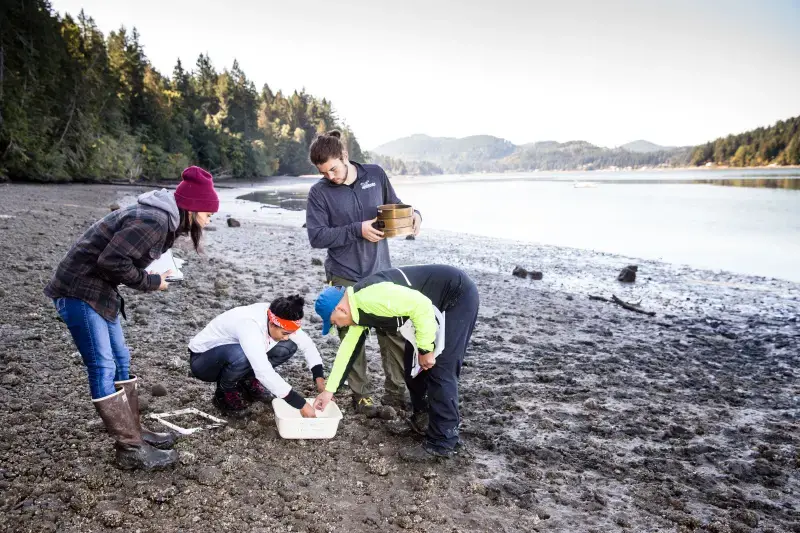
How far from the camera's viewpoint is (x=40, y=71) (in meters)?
31.4

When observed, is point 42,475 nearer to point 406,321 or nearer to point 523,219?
point 406,321

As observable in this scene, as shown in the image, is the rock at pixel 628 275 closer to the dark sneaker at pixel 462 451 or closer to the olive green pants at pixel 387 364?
the olive green pants at pixel 387 364

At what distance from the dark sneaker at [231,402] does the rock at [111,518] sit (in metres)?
1.32

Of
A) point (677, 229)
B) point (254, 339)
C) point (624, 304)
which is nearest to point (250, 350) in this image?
point (254, 339)

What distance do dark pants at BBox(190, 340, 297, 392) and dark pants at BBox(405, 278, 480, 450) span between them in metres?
1.42

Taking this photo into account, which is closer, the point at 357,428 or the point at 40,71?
the point at 357,428

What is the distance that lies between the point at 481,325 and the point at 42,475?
535 centimetres

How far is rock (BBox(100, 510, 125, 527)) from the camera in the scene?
9.04 ft

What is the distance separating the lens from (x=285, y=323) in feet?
12.1

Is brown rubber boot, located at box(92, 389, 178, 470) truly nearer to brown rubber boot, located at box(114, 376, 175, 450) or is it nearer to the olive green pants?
brown rubber boot, located at box(114, 376, 175, 450)

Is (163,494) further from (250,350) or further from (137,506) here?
(250,350)

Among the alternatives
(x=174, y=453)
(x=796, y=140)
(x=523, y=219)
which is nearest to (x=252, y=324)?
(x=174, y=453)

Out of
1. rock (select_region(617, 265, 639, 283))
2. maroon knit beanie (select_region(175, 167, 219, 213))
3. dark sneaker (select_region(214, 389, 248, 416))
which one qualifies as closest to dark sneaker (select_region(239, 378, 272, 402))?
dark sneaker (select_region(214, 389, 248, 416))

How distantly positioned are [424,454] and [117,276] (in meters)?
2.32
